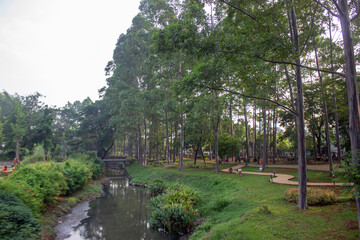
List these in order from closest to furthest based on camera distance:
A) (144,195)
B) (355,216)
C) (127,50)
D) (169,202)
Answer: (355,216) → (169,202) → (144,195) → (127,50)

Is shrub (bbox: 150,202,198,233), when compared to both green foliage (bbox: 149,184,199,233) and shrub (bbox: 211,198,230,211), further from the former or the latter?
shrub (bbox: 211,198,230,211)

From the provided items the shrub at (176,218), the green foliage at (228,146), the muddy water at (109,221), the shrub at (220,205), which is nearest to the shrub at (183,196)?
the shrub at (176,218)

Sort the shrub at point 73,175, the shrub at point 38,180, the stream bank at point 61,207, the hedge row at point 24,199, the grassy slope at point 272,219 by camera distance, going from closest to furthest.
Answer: the grassy slope at point 272,219 → the hedge row at point 24,199 → the stream bank at point 61,207 → the shrub at point 38,180 → the shrub at point 73,175

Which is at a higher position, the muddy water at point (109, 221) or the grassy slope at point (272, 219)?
the grassy slope at point (272, 219)

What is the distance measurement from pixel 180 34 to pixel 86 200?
15986 mm

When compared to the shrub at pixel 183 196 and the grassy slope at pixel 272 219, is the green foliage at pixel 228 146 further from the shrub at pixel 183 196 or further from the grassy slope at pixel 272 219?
the grassy slope at pixel 272 219

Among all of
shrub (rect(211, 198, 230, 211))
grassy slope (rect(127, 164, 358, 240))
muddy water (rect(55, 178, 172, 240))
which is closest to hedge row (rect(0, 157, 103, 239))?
muddy water (rect(55, 178, 172, 240))

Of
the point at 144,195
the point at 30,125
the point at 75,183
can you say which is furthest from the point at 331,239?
the point at 30,125

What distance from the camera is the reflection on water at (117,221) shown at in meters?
11.1

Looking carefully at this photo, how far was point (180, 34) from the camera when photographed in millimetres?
8570

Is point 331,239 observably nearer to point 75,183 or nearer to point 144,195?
point 144,195

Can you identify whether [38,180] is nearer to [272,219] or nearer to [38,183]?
[38,183]

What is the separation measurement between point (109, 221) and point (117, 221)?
1.55 ft

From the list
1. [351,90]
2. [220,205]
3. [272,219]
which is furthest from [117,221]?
[351,90]
